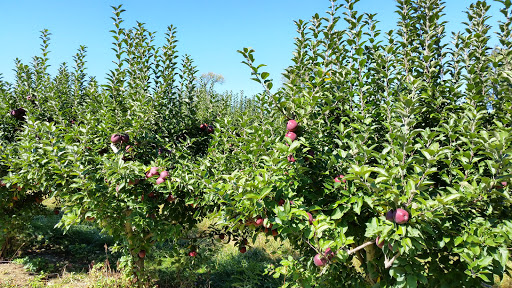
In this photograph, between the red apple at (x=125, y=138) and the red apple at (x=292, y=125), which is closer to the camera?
the red apple at (x=292, y=125)

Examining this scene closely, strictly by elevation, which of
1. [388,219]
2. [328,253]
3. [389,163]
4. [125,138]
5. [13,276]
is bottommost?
[13,276]

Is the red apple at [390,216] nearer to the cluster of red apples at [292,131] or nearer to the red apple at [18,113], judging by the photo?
the cluster of red apples at [292,131]

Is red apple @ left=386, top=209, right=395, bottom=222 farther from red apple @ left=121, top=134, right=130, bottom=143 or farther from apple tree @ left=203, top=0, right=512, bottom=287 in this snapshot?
red apple @ left=121, top=134, right=130, bottom=143

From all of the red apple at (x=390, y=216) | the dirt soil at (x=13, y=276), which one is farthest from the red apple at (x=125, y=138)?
the dirt soil at (x=13, y=276)

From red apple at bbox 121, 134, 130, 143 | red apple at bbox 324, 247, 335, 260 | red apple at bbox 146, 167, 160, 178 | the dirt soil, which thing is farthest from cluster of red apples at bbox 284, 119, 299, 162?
the dirt soil

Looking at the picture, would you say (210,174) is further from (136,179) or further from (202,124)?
(202,124)

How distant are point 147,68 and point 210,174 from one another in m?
1.73

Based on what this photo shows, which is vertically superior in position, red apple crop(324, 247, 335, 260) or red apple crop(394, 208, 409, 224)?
red apple crop(394, 208, 409, 224)

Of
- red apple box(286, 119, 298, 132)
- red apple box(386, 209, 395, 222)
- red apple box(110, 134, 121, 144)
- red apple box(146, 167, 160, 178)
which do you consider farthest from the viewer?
red apple box(110, 134, 121, 144)

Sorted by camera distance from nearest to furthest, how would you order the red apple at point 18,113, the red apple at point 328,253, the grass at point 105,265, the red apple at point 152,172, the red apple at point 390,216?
the red apple at point 390,216 < the red apple at point 328,253 < the red apple at point 152,172 < the red apple at point 18,113 < the grass at point 105,265

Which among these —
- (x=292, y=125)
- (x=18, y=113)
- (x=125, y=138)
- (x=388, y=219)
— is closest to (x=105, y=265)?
(x=18, y=113)

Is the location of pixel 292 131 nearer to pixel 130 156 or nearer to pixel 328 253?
pixel 328 253

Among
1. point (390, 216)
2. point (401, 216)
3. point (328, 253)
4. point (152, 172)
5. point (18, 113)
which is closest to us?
point (401, 216)

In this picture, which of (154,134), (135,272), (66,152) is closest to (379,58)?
(154,134)
